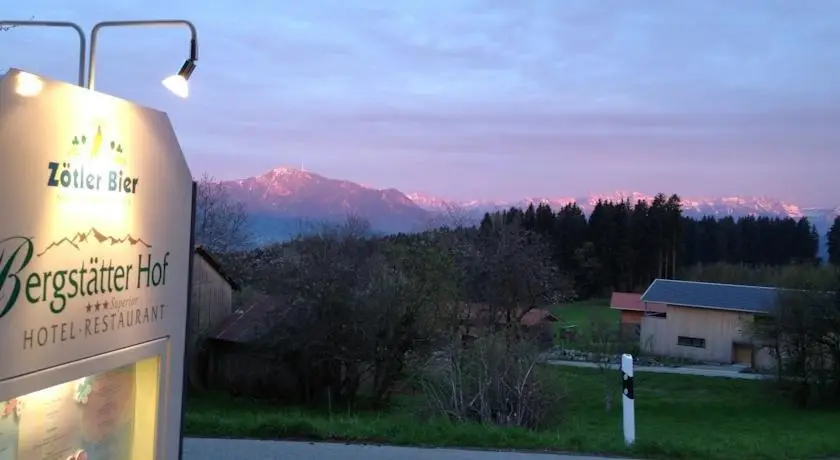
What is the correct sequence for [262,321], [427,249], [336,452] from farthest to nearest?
1. [427,249]
2. [262,321]
3. [336,452]

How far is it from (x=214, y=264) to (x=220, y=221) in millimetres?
19817

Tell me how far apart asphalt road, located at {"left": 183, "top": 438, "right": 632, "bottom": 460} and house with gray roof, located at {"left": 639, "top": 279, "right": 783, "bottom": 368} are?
42.0 m

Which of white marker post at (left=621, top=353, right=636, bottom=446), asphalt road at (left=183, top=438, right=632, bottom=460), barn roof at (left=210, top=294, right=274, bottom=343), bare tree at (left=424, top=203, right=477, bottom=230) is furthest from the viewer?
bare tree at (left=424, top=203, right=477, bottom=230)

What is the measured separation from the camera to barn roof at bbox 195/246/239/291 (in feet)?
76.2

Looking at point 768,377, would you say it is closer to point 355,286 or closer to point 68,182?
point 355,286

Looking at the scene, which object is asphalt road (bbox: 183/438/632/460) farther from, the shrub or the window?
the window

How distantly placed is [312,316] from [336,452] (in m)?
12.3

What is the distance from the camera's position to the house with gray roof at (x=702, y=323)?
46844 mm

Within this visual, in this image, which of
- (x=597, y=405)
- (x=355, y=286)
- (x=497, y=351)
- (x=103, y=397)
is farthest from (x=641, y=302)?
(x=103, y=397)

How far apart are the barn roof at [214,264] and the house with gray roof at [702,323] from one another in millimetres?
31036

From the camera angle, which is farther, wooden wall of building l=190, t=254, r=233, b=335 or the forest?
the forest

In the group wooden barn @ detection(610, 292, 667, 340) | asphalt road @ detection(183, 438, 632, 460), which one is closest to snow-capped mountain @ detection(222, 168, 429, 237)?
wooden barn @ detection(610, 292, 667, 340)

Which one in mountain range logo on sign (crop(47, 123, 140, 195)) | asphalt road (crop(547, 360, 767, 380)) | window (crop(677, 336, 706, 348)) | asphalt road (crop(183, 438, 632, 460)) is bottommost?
asphalt road (crop(547, 360, 767, 380))

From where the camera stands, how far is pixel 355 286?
64.7 ft
